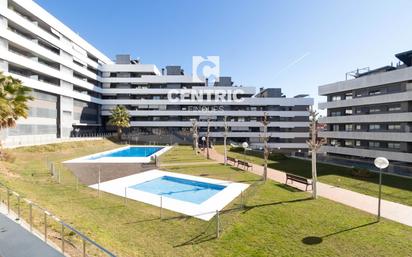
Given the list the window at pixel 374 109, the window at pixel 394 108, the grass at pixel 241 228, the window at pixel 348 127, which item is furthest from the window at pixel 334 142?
the grass at pixel 241 228

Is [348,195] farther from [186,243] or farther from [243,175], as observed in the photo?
[186,243]

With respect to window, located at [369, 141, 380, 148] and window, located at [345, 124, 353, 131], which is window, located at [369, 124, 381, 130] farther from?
window, located at [345, 124, 353, 131]

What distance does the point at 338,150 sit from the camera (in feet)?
149

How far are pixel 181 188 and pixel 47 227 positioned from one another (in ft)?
42.2

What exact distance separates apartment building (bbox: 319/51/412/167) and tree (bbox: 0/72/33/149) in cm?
4629

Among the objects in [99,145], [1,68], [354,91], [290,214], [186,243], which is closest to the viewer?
[186,243]

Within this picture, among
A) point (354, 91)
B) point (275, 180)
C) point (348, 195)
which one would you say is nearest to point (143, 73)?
point (354, 91)

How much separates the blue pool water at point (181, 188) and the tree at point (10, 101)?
13651 millimetres

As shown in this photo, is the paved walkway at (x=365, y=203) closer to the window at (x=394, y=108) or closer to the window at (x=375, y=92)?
the window at (x=394, y=108)

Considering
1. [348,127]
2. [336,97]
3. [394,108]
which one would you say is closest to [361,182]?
[394,108]

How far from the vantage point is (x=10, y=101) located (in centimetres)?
2364

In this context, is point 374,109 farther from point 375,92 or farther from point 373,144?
point 373,144

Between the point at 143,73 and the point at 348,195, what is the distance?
67.1m

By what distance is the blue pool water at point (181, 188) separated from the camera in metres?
18.4
